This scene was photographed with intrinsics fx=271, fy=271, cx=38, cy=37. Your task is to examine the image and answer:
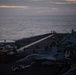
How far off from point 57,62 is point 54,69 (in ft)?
12.5

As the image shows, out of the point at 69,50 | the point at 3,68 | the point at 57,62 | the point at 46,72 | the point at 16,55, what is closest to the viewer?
the point at 46,72

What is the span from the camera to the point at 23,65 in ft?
119

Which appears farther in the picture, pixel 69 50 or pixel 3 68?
pixel 69 50

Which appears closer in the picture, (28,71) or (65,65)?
(28,71)

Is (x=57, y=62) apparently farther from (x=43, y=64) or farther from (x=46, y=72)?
(x=46, y=72)

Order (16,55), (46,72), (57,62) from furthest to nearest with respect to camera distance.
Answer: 1. (16,55)
2. (57,62)
3. (46,72)

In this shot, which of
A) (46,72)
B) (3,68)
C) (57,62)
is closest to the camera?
(46,72)

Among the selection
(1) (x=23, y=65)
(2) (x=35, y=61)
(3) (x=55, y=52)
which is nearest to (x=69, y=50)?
(3) (x=55, y=52)

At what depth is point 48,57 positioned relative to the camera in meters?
39.0

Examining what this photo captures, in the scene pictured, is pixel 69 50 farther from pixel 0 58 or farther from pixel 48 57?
pixel 0 58

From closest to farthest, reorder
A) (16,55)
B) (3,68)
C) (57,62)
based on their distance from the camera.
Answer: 1. (3,68)
2. (57,62)
3. (16,55)

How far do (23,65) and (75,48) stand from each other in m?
16.7

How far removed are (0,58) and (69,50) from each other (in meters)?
14.2

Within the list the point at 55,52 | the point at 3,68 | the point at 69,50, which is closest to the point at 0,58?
the point at 3,68
